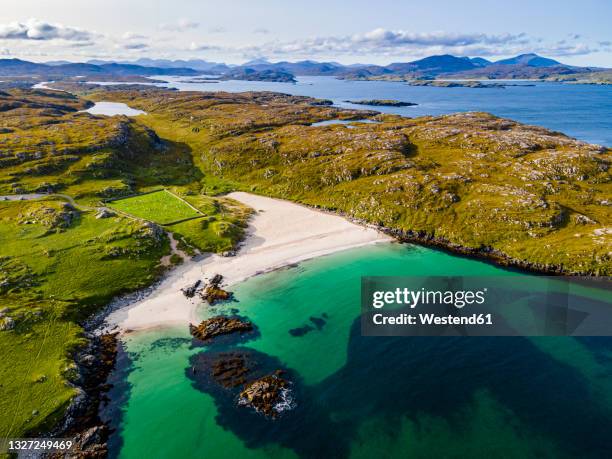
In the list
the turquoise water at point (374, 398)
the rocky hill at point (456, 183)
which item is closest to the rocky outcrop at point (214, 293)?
the turquoise water at point (374, 398)

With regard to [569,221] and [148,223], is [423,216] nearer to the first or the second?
[569,221]

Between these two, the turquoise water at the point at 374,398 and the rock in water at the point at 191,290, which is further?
the rock in water at the point at 191,290

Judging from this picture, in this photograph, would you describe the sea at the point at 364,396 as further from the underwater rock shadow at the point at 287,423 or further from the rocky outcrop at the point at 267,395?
the rocky outcrop at the point at 267,395

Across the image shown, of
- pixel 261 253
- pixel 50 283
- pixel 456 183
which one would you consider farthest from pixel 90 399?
pixel 456 183

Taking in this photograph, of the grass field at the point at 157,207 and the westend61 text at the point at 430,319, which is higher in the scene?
the grass field at the point at 157,207

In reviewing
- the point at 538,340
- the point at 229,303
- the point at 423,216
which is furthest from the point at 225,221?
the point at 538,340

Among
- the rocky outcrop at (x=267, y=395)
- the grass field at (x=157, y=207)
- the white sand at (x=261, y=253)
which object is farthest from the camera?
the grass field at (x=157, y=207)
